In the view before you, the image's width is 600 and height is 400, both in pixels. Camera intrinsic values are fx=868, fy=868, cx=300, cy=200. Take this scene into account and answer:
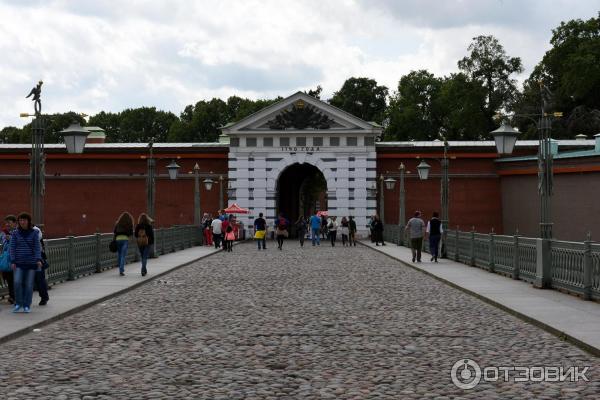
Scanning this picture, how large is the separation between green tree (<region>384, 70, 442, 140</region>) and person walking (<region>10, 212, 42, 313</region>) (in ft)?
240

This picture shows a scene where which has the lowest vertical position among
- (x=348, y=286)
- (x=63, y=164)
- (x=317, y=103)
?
(x=348, y=286)

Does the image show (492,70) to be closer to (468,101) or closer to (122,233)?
(468,101)

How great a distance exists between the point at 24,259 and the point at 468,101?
65.7 meters

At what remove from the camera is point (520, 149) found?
56.4m

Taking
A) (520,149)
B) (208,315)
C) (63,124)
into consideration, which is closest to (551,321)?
(208,315)

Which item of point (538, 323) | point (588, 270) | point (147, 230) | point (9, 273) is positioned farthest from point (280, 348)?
point (147, 230)

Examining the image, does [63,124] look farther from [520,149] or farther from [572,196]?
[572,196]

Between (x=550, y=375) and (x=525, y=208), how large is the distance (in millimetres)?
44398

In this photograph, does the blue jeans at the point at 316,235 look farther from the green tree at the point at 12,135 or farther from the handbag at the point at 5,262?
the green tree at the point at 12,135

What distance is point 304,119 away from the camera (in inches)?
2218

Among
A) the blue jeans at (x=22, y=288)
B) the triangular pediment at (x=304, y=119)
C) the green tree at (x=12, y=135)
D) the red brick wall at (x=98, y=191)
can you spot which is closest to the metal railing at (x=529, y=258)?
the blue jeans at (x=22, y=288)

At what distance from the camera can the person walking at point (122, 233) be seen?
77.5ft

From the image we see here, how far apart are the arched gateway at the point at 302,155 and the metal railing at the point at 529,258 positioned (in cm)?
2508

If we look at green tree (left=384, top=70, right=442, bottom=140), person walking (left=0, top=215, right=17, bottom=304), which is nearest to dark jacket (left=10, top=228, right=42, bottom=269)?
person walking (left=0, top=215, right=17, bottom=304)
